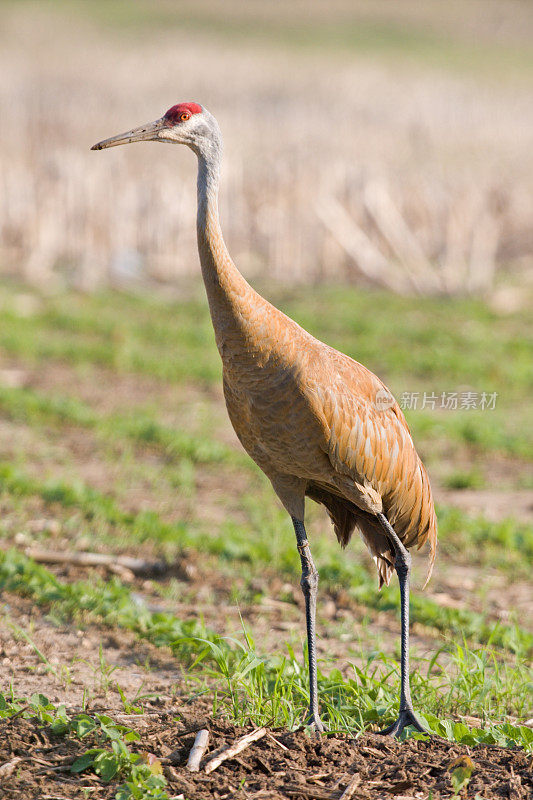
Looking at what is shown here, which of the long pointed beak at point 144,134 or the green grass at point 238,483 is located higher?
the long pointed beak at point 144,134

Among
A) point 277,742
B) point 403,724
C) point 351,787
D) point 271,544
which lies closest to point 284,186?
point 271,544

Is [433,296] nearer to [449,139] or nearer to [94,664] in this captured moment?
[449,139]

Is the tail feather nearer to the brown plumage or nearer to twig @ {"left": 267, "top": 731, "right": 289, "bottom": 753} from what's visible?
the brown plumage

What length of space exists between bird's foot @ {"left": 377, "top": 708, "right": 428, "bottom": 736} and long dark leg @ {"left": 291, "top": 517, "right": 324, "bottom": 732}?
26 centimetres

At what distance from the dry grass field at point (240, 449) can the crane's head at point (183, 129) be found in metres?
2.09

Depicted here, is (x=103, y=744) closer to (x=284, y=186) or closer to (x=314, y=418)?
(x=314, y=418)

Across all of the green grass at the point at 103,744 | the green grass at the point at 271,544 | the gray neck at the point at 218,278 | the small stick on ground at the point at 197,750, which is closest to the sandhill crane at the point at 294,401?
the gray neck at the point at 218,278

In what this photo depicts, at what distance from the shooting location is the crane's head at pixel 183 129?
349cm

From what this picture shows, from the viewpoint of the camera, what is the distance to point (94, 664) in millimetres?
4164

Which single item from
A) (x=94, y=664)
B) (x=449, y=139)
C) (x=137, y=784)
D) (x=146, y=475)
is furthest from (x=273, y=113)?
(x=137, y=784)

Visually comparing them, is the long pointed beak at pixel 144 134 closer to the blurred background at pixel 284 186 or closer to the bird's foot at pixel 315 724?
the bird's foot at pixel 315 724

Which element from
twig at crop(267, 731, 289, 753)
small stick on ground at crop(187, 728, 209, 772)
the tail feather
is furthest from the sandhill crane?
small stick on ground at crop(187, 728, 209, 772)

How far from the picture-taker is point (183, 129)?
350cm

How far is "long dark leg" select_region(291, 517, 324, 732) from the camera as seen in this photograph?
360 cm
